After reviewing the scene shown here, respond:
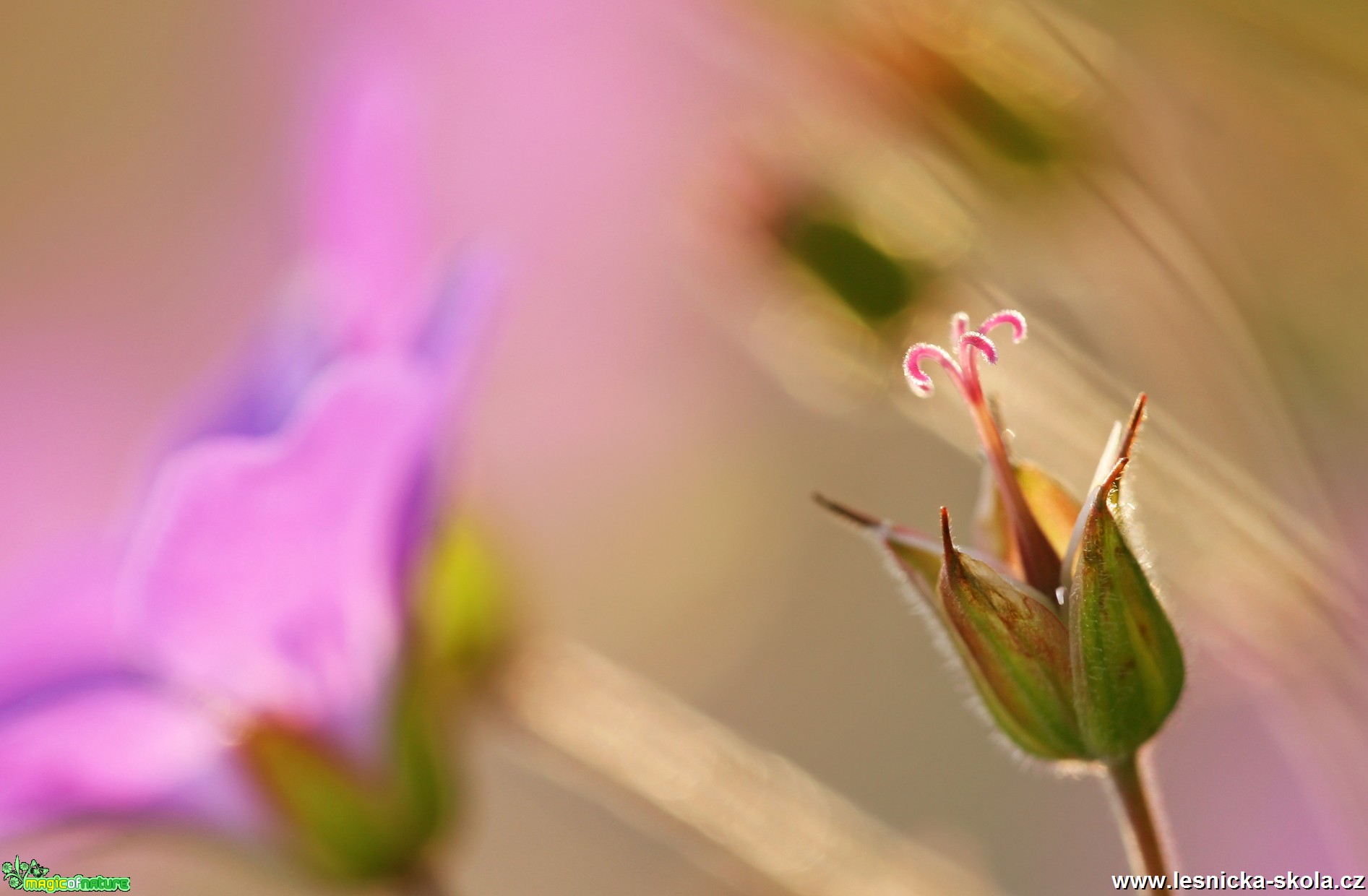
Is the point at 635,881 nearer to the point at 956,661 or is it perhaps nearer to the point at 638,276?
the point at 638,276

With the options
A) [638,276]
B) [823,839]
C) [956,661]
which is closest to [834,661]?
[638,276]

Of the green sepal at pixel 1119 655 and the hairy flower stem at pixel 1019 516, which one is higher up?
the hairy flower stem at pixel 1019 516

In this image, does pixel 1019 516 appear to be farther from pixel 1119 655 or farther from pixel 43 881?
pixel 43 881

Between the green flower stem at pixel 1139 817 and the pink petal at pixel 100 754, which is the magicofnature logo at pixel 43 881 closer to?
the pink petal at pixel 100 754

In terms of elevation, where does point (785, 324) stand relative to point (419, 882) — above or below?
above

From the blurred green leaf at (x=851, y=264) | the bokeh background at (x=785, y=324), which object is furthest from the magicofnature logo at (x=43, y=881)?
the blurred green leaf at (x=851, y=264)

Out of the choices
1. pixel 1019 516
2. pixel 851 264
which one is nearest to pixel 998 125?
pixel 851 264
